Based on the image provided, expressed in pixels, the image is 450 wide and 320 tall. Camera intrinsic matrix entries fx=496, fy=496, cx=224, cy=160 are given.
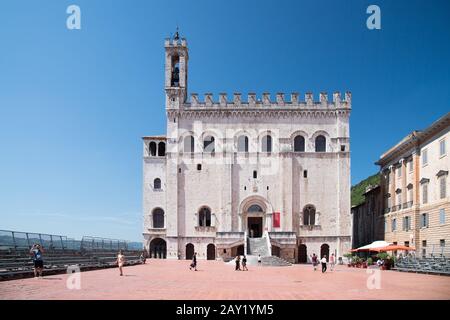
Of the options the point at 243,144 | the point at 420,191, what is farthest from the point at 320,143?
the point at 420,191

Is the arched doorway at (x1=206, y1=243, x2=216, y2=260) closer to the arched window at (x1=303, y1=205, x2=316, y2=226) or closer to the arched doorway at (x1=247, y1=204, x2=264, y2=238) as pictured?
the arched doorway at (x1=247, y1=204, x2=264, y2=238)

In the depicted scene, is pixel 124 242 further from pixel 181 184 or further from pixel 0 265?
pixel 0 265

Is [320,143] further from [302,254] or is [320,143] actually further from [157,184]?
[157,184]

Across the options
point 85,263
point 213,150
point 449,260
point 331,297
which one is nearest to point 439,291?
point 331,297

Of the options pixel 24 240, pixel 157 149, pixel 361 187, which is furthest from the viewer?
pixel 361 187

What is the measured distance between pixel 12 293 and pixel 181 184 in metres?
39.2

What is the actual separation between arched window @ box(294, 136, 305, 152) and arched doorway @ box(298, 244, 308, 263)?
35.0 ft

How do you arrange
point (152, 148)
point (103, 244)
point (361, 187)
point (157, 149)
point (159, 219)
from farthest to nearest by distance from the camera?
point (361, 187) < point (152, 148) < point (157, 149) < point (159, 219) < point (103, 244)

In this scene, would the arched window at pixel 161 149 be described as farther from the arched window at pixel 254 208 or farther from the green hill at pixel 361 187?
the green hill at pixel 361 187

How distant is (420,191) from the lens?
44.8 m

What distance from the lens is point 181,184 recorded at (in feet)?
183

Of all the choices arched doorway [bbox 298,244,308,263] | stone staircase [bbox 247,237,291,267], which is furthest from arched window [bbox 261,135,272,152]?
arched doorway [bbox 298,244,308,263]

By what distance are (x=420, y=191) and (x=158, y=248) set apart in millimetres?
29100

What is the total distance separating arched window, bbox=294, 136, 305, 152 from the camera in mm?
55791
